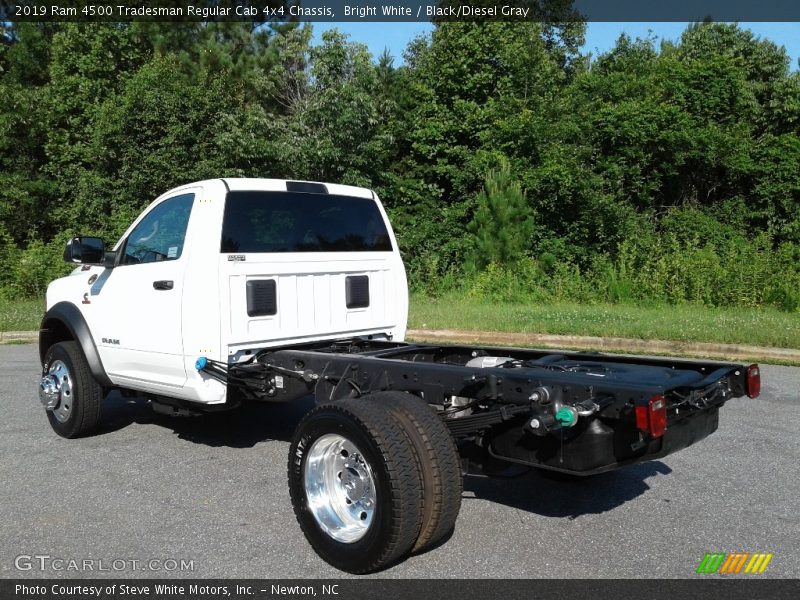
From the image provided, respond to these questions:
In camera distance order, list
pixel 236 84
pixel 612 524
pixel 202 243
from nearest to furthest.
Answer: pixel 612 524, pixel 202 243, pixel 236 84

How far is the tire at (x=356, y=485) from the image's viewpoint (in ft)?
11.9

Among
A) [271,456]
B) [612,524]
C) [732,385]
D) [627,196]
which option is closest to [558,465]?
[612,524]

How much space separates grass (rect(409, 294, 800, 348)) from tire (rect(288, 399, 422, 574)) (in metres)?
8.65

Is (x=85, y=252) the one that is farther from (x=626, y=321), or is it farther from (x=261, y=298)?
(x=626, y=321)

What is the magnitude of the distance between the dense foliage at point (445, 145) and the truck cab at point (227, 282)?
12.9 meters

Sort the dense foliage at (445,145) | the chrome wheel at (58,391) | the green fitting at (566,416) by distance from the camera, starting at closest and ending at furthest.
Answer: the green fitting at (566,416)
the chrome wheel at (58,391)
the dense foliage at (445,145)

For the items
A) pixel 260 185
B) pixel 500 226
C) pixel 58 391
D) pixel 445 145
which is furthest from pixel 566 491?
pixel 445 145

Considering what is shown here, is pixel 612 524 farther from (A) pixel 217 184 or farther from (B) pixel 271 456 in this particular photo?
(A) pixel 217 184

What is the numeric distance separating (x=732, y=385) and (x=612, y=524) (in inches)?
42.6

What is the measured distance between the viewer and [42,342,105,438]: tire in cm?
635

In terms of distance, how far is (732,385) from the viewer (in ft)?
14.3
